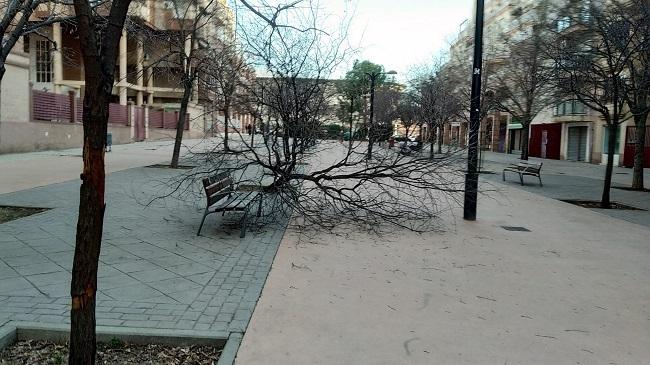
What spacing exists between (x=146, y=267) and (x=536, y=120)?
4116cm

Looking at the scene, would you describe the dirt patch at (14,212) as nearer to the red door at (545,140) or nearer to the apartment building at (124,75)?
the apartment building at (124,75)

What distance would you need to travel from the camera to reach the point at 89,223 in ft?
9.15

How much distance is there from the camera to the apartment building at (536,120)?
26.2m

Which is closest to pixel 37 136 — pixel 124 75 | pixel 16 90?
pixel 16 90

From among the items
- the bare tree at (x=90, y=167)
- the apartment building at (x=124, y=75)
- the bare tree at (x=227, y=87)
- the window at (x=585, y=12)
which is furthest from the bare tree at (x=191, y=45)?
the bare tree at (x=90, y=167)

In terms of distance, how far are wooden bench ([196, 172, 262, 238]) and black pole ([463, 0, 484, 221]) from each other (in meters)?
3.51

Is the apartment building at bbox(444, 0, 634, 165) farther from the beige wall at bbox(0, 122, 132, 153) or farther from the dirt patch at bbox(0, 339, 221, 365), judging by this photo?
the dirt patch at bbox(0, 339, 221, 365)

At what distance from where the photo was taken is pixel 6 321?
3.93m

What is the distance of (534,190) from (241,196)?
10.3 m

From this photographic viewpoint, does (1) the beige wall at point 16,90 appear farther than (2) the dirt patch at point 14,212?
Yes

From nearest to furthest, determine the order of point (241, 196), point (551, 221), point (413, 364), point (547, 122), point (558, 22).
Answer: point (413, 364) < point (241, 196) < point (551, 221) < point (558, 22) < point (547, 122)

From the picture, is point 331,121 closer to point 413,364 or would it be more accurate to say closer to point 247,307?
point 247,307

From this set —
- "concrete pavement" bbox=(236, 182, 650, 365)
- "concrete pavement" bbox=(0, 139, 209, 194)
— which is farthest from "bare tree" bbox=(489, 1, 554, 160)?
"concrete pavement" bbox=(236, 182, 650, 365)

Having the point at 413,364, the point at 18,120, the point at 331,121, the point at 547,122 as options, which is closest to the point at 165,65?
the point at 18,120
